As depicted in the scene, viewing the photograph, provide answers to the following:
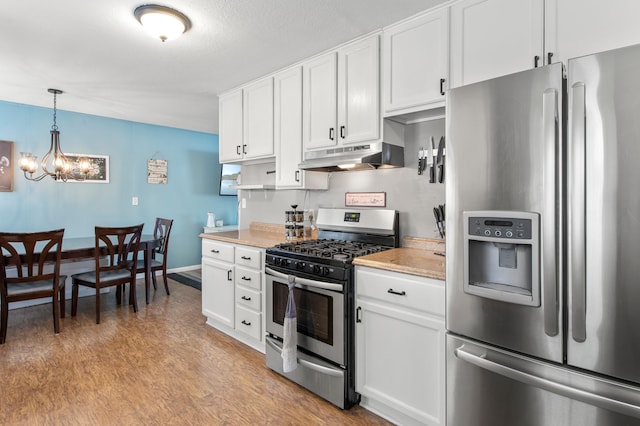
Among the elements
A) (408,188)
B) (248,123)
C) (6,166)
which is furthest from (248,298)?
(6,166)

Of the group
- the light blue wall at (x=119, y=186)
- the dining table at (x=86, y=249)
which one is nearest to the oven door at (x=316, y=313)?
the dining table at (x=86, y=249)

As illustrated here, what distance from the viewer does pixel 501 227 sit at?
1368 mm

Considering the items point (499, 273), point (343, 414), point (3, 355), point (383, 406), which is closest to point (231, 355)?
point (343, 414)

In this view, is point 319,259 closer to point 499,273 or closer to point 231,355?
point 499,273

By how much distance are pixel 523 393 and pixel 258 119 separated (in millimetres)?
2825

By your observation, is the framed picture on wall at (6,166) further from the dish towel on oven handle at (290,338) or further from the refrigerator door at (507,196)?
the refrigerator door at (507,196)

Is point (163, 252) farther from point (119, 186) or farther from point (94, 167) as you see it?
point (94, 167)

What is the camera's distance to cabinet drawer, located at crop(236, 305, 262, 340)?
109 inches

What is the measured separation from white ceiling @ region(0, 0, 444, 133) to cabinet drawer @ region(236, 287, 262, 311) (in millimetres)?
1898

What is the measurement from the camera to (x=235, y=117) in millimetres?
3506

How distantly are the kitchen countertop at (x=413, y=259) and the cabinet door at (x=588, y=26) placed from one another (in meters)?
1.16

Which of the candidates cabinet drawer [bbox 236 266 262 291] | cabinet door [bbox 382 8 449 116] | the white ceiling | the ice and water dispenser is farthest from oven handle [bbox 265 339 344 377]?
the white ceiling

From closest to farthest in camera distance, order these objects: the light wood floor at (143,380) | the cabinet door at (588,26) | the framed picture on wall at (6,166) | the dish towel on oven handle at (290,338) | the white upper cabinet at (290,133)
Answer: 1. the cabinet door at (588,26)
2. the light wood floor at (143,380)
3. the dish towel on oven handle at (290,338)
4. the white upper cabinet at (290,133)
5. the framed picture on wall at (6,166)

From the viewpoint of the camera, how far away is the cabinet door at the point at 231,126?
3463 millimetres
